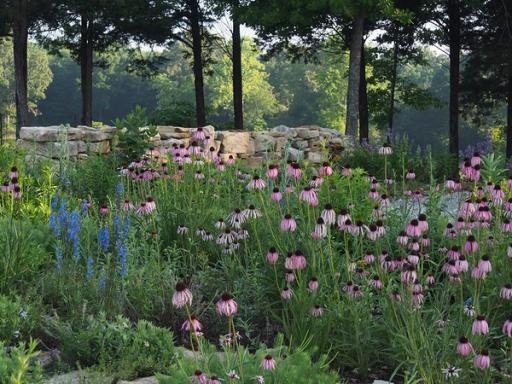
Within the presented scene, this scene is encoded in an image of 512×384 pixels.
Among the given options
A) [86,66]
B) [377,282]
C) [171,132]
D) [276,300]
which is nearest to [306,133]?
[171,132]

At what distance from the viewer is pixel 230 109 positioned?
56562 millimetres

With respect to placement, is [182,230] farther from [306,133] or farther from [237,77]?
[237,77]

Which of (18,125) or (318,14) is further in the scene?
(18,125)

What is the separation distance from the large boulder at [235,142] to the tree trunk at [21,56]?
8692 mm

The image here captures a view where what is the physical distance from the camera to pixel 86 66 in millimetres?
20344

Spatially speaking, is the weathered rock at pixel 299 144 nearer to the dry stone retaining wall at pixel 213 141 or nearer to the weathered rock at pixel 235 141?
the dry stone retaining wall at pixel 213 141

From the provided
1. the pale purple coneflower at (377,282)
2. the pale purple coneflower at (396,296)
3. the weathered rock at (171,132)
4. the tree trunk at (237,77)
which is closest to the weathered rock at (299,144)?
the weathered rock at (171,132)

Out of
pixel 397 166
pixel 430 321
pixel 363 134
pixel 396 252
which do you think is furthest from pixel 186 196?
pixel 363 134

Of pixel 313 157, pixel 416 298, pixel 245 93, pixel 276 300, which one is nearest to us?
pixel 416 298

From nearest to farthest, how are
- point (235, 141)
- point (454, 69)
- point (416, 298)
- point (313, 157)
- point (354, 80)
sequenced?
1. point (416, 298)
2. point (235, 141)
3. point (313, 157)
4. point (354, 80)
5. point (454, 69)

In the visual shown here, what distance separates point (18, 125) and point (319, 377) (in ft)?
61.6

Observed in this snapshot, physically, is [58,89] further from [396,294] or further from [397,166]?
[396,294]

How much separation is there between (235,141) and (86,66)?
32.3 feet

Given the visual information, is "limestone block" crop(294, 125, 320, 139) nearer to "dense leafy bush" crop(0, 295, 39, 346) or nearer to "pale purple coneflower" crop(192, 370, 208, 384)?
"dense leafy bush" crop(0, 295, 39, 346)
